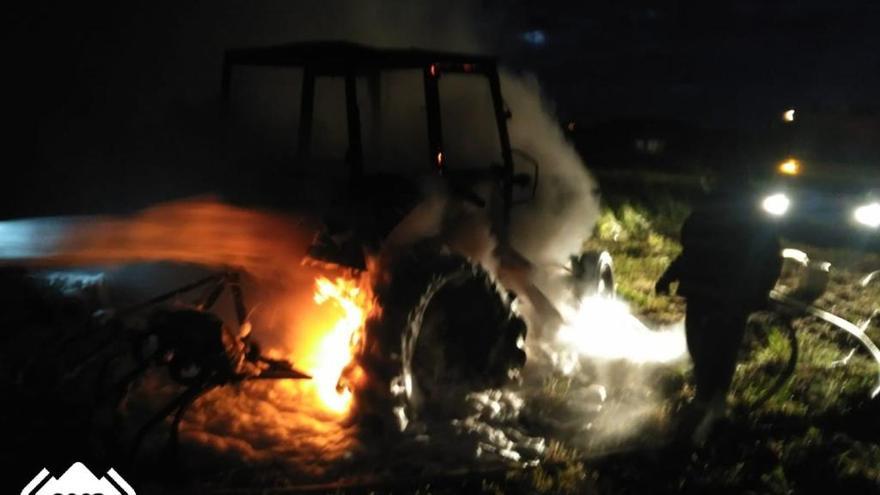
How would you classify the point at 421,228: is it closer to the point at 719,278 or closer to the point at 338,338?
the point at 338,338

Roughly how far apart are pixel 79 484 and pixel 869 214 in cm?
1158

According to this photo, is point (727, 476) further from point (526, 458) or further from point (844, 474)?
point (526, 458)

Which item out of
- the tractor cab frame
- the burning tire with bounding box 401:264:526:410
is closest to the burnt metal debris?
the burning tire with bounding box 401:264:526:410

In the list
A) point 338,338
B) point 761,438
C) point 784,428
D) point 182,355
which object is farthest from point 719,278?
point 182,355

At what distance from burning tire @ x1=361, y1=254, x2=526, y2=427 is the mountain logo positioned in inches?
63.6

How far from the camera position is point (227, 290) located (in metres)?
6.00

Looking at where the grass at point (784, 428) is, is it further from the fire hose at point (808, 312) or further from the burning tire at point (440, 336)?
the burning tire at point (440, 336)

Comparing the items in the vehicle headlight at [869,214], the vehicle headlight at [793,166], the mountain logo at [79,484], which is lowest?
the mountain logo at [79,484]

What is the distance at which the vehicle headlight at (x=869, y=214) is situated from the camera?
11328mm

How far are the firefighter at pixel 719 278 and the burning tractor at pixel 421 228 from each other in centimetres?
124

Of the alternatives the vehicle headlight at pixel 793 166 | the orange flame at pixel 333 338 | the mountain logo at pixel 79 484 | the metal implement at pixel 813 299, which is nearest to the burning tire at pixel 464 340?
the orange flame at pixel 333 338

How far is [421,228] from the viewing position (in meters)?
5.32

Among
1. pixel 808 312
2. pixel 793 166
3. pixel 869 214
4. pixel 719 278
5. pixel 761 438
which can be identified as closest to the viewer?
pixel 719 278

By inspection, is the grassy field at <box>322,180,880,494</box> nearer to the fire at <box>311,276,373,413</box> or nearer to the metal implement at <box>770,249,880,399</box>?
the metal implement at <box>770,249,880,399</box>
